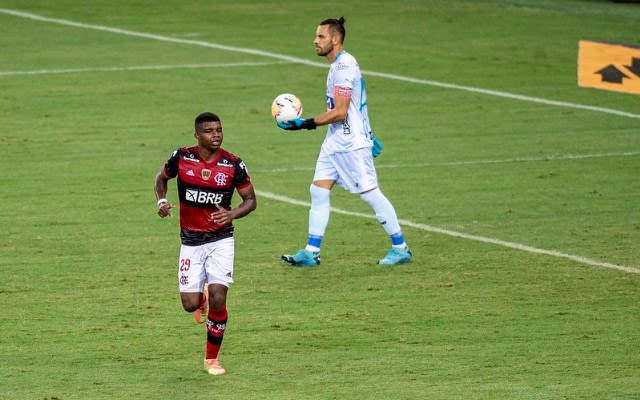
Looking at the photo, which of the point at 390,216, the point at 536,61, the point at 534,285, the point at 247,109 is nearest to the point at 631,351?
the point at 534,285

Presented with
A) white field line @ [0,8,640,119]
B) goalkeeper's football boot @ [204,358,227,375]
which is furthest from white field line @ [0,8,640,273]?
goalkeeper's football boot @ [204,358,227,375]

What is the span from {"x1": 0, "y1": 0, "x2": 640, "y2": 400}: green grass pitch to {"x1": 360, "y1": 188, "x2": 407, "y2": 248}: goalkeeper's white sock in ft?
1.17

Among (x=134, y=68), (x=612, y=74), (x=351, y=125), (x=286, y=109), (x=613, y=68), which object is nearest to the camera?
(x=286, y=109)

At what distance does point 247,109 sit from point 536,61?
7790 mm

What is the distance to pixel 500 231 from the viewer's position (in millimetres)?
17453

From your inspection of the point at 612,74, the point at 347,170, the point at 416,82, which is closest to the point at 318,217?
the point at 347,170

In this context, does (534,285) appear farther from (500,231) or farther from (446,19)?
(446,19)

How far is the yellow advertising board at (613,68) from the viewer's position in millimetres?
23859

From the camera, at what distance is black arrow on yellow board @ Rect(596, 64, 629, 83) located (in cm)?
2497

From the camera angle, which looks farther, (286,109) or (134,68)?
(134,68)

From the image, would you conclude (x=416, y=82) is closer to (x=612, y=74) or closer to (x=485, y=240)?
(x=612, y=74)

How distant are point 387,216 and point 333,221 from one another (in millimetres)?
2483

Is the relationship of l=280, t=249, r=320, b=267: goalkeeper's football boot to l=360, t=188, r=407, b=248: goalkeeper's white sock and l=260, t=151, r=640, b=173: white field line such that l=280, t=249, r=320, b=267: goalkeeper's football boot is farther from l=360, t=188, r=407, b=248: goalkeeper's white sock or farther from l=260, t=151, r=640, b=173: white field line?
l=260, t=151, r=640, b=173: white field line

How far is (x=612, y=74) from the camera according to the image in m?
25.3
